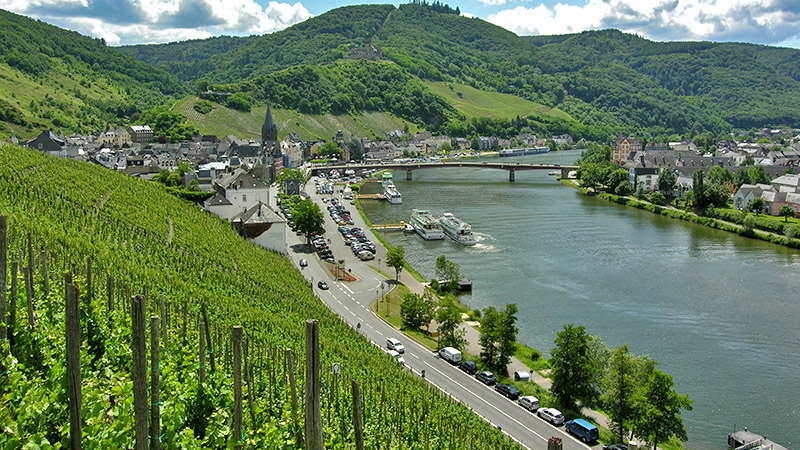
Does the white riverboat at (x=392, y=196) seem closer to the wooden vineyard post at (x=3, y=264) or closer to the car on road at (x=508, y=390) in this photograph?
the car on road at (x=508, y=390)

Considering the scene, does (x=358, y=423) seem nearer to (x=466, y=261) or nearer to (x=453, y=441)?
(x=453, y=441)

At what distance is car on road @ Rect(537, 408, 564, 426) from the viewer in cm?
1472

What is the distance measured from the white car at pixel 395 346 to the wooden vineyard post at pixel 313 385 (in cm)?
1363

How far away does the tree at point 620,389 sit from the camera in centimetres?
1481

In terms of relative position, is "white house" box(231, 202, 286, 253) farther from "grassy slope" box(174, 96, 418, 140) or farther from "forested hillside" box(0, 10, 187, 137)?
"grassy slope" box(174, 96, 418, 140)

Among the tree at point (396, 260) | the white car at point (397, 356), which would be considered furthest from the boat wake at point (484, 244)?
the white car at point (397, 356)

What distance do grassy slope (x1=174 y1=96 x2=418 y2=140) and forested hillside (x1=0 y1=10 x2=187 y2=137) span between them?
1119cm

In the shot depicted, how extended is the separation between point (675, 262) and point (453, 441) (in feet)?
83.6

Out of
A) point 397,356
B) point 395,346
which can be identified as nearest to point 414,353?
point 395,346

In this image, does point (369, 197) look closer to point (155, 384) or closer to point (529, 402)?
Answer: point (529, 402)

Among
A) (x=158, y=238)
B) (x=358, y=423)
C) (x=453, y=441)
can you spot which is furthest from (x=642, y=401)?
(x=158, y=238)

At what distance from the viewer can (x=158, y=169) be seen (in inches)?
1935

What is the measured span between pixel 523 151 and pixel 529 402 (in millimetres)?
102165

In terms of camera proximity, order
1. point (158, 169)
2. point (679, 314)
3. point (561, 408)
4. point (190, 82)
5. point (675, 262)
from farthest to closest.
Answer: point (190, 82)
point (158, 169)
point (675, 262)
point (679, 314)
point (561, 408)
